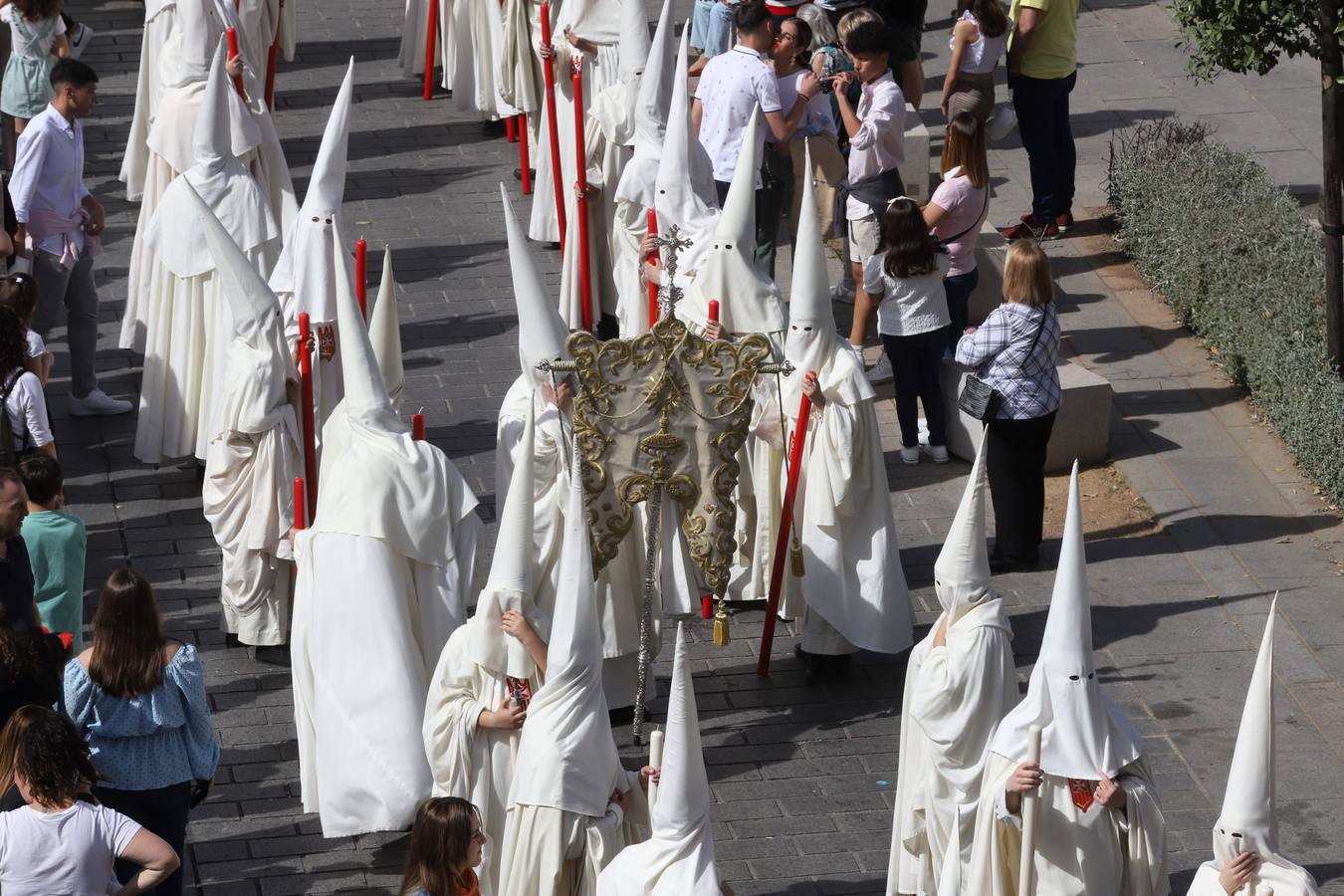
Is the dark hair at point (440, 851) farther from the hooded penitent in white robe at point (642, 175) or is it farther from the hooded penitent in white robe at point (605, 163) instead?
the hooded penitent in white robe at point (605, 163)

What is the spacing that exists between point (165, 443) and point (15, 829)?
558 centimetres

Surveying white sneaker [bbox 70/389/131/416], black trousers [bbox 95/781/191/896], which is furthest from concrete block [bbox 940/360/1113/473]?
black trousers [bbox 95/781/191/896]

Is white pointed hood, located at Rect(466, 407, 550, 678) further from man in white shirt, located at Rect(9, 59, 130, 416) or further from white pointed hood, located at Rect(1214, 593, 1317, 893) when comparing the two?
man in white shirt, located at Rect(9, 59, 130, 416)

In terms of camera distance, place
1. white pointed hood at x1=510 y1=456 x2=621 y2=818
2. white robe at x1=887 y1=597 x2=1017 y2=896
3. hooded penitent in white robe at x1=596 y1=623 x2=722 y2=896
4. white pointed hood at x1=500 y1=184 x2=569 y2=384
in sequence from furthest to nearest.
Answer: white pointed hood at x1=500 y1=184 x2=569 y2=384
white robe at x1=887 y1=597 x2=1017 y2=896
white pointed hood at x1=510 y1=456 x2=621 y2=818
hooded penitent in white robe at x1=596 y1=623 x2=722 y2=896

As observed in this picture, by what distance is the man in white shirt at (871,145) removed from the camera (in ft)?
44.1

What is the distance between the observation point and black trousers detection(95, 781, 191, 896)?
320 inches

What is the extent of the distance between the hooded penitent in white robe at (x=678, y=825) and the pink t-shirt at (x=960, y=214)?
647 centimetres

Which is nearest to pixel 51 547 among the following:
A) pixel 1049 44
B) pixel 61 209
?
pixel 61 209

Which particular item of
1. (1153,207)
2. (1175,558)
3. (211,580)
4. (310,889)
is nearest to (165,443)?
(211,580)

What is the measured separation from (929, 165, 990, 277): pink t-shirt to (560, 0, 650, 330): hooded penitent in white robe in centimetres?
192

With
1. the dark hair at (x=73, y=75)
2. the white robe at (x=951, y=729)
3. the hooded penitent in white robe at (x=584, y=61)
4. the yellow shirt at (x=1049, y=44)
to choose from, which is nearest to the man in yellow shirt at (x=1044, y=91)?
the yellow shirt at (x=1049, y=44)

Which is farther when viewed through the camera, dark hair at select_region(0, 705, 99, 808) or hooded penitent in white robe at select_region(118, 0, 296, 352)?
hooded penitent in white robe at select_region(118, 0, 296, 352)

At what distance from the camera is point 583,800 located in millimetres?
7680

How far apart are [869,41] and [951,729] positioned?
19.5ft
